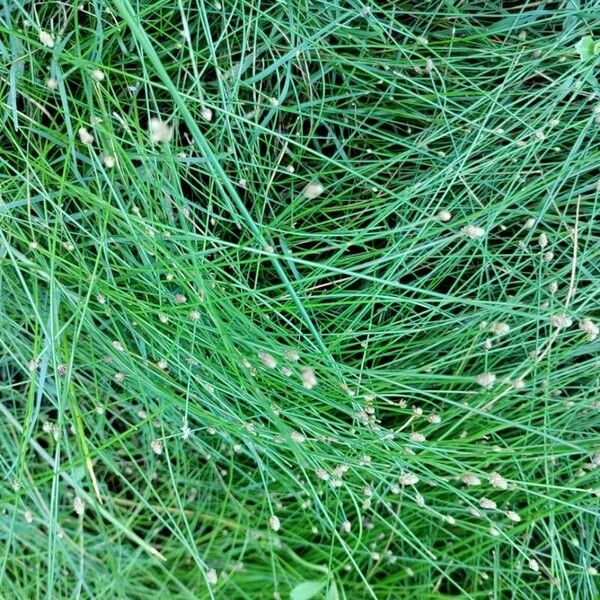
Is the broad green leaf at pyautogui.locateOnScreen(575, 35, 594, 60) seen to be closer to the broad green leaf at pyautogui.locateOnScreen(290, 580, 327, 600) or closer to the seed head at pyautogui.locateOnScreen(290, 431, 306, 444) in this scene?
the seed head at pyautogui.locateOnScreen(290, 431, 306, 444)

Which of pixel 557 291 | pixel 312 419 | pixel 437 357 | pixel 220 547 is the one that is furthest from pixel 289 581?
pixel 557 291

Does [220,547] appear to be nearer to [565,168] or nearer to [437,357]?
[437,357]

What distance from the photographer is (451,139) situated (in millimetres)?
829

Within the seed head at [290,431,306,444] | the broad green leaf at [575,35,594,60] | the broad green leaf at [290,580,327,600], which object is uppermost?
the broad green leaf at [575,35,594,60]

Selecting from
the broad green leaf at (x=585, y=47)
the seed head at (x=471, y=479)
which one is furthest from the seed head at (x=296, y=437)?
the broad green leaf at (x=585, y=47)

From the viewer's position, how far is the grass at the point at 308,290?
78cm

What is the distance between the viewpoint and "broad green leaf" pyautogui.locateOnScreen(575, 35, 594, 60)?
0.74 meters

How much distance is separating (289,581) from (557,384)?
0.48 m

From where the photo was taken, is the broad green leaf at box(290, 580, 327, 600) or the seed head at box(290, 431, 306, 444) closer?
the seed head at box(290, 431, 306, 444)

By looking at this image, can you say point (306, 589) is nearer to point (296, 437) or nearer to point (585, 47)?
point (296, 437)

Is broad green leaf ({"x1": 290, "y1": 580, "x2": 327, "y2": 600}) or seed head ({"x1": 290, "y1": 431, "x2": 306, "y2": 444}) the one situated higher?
seed head ({"x1": 290, "y1": 431, "x2": 306, "y2": 444})

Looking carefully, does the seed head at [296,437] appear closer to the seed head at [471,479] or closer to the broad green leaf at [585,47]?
the seed head at [471,479]

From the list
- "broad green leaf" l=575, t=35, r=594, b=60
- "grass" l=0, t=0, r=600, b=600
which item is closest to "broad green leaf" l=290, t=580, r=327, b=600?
"grass" l=0, t=0, r=600, b=600

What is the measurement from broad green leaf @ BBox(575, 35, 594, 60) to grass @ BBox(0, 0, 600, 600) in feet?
0.11
